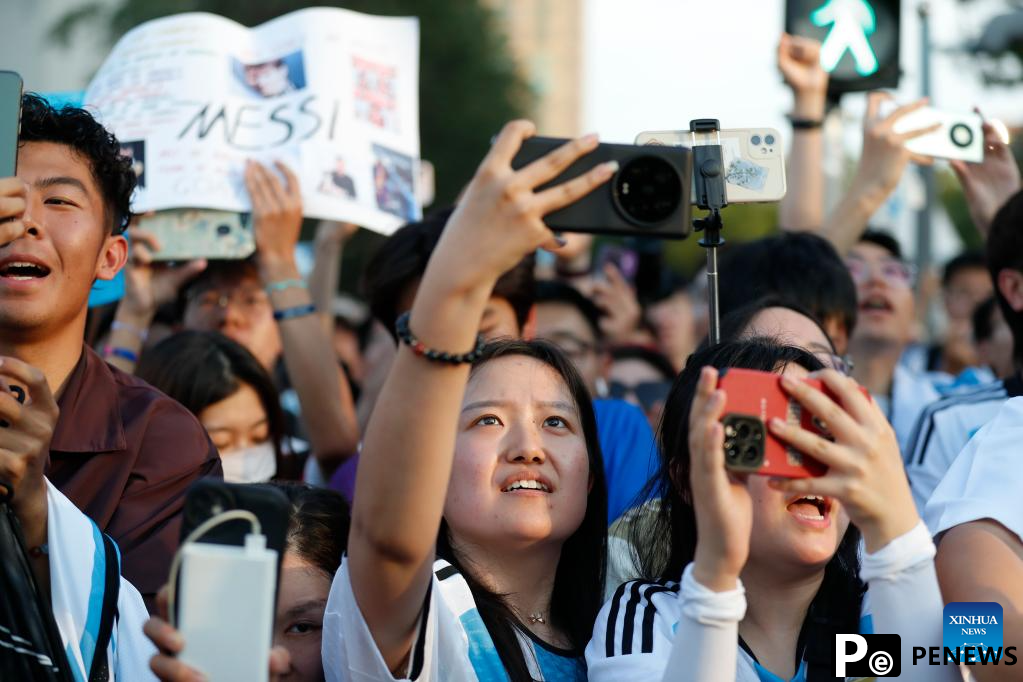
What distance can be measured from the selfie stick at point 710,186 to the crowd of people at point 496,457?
0.22 meters

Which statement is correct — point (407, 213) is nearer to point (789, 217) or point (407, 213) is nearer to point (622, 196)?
point (789, 217)

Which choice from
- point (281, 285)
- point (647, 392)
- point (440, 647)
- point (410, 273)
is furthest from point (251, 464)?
point (440, 647)

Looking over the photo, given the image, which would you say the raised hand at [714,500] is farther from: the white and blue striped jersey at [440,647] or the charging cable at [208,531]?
the charging cable at [208,531]

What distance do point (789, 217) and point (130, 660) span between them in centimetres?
344

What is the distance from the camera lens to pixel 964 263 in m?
8.04

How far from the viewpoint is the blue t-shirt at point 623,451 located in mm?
3725

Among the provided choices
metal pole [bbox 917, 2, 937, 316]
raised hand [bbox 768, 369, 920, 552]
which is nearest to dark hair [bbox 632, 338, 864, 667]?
raised hand [bbox 768, 369, 920, 552]

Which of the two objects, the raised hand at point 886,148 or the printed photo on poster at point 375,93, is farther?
the printed photo on poster at point 375,93

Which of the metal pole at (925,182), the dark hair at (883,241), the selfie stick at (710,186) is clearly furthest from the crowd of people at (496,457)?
the metal pole at (925,182)

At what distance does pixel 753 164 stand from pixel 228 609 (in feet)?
5.22

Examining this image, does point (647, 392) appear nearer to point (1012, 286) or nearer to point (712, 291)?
point (1012, 286)

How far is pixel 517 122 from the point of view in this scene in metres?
2.07

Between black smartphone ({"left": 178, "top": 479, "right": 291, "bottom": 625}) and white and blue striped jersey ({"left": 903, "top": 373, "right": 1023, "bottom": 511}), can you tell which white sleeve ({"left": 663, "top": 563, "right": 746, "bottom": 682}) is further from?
white and blue striped jersey ({"left": 903, "top": 373, "right": 1023, "bottom": 511})

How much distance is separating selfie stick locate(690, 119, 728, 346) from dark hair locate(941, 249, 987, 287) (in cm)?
551
